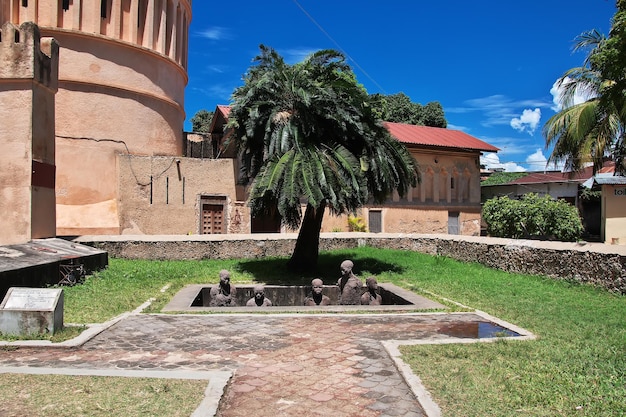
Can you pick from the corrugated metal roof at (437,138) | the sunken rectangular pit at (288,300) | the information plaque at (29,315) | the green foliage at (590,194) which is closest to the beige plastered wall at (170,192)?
the sunken rectangular pit at (288,300)

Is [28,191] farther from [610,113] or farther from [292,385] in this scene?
[610,113]

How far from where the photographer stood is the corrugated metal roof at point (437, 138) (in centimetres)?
2891

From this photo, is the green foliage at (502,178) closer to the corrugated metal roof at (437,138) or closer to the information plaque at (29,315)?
the corrugated metal roof at (437,138)

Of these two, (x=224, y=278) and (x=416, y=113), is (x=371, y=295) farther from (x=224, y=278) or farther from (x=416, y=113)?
(x=416, y=113)

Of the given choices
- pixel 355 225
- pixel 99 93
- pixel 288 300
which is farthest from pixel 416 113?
pixel 288 300

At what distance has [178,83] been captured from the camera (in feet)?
79.8

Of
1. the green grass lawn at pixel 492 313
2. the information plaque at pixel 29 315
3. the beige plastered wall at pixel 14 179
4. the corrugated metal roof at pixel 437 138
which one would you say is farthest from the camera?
the corrugated metal roof at pixel 437 138

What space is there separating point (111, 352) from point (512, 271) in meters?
10.8

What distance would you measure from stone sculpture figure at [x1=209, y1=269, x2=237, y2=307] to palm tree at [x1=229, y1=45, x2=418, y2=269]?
1956 millimetres

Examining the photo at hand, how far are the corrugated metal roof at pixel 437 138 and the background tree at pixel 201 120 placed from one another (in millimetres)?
19776

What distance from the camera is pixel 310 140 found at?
1298 cm

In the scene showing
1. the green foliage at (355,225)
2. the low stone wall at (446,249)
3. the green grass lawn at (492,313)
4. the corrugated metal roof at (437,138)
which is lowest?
the green grass lawn at (492,313)

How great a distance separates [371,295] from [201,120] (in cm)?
3818

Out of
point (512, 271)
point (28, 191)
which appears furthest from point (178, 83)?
point (512, 271)
